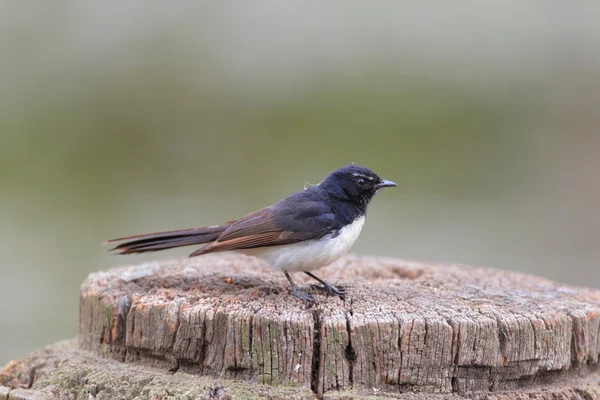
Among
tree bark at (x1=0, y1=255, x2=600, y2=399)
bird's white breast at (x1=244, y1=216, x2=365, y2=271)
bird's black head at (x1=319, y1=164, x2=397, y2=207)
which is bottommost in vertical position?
tree bark at (x1=0, y1=255, x2=600, y2=399)

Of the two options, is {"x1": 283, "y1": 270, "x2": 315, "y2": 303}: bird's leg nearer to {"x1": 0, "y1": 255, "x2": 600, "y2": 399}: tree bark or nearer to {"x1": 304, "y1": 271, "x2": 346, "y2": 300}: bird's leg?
A: {"x1": 0, "y1": 255, "x2": 600, "y2": 399}: tree bark

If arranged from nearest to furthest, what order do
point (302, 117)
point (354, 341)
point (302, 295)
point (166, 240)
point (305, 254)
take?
point (354, 341), point (302, 295), point (305, 254), point (166, 240), point (302, 117)

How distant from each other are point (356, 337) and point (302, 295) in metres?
0.71

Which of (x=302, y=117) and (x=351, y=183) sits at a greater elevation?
(x=302, y=117)

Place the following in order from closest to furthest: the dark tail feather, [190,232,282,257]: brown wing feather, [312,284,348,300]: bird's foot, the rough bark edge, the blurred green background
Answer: the rough bark edge → [312,284,348,300]: bird's foot → [190,232,282,257]: brown wing feather → the dark tail feather → the blurred green background

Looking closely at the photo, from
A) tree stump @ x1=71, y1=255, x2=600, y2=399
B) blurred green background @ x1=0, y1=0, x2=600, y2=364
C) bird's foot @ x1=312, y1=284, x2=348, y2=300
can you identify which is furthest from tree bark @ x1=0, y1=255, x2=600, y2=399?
blurred green background @ x1=0, y1=0, x2=600, y2=364

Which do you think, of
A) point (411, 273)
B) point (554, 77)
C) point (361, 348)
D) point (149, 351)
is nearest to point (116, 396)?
point (149, 351)

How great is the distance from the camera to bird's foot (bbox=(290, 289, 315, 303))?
3963 millimetres

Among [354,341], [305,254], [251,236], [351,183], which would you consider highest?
[351,183]

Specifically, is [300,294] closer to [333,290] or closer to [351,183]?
[333,290]

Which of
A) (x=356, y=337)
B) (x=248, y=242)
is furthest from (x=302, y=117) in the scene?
(x=356, y=337)

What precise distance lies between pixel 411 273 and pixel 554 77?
745cm

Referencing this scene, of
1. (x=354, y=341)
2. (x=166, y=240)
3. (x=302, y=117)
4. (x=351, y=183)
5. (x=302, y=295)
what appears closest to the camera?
(x=354, y=341)

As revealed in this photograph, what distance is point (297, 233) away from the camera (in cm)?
456
